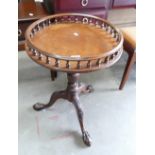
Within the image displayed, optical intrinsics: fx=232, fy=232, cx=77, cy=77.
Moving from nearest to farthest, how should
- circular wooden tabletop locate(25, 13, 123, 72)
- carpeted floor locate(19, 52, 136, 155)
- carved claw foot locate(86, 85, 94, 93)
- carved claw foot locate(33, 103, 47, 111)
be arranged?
circular wooden tabletop locate(25, 13, 123, 72), carpeted floor locate(19, 52, 136, 155), carved claw foot locate(33, 103, 47, 111), carved claw foot locate(86, 85, 94, 93)

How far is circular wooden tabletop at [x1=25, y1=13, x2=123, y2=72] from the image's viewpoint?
123 centimetres

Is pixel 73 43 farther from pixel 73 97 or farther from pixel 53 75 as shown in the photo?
pixel 53 75

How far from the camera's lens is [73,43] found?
139cm

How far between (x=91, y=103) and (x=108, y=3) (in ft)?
2.82

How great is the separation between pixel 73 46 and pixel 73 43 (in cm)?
3

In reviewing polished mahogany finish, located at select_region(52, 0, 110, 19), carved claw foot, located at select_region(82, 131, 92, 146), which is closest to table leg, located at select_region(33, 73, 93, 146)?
carved claw foot, located at select_region(82, 131, 92, 146)

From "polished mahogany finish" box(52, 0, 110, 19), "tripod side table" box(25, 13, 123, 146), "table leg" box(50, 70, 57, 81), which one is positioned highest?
"polished mahogany finish" box(52, 0, 110, 19)

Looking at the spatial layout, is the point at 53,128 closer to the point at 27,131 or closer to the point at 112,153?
the point at 27,131

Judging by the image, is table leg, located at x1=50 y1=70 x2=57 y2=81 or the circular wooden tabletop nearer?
the circular wooden tabletop

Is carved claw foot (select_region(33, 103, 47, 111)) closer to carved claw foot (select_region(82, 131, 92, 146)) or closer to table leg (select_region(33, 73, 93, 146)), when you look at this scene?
table leg (select_region(33, 73, 93, 146))

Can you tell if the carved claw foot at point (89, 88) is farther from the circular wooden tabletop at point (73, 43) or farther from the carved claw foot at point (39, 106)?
the circular wooden tabletop at point (73, 43)

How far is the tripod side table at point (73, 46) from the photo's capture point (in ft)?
4.04

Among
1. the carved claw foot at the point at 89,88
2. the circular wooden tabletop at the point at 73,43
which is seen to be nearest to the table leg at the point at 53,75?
the carved claw foot at the point at 89,88

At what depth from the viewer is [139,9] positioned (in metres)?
0.81
